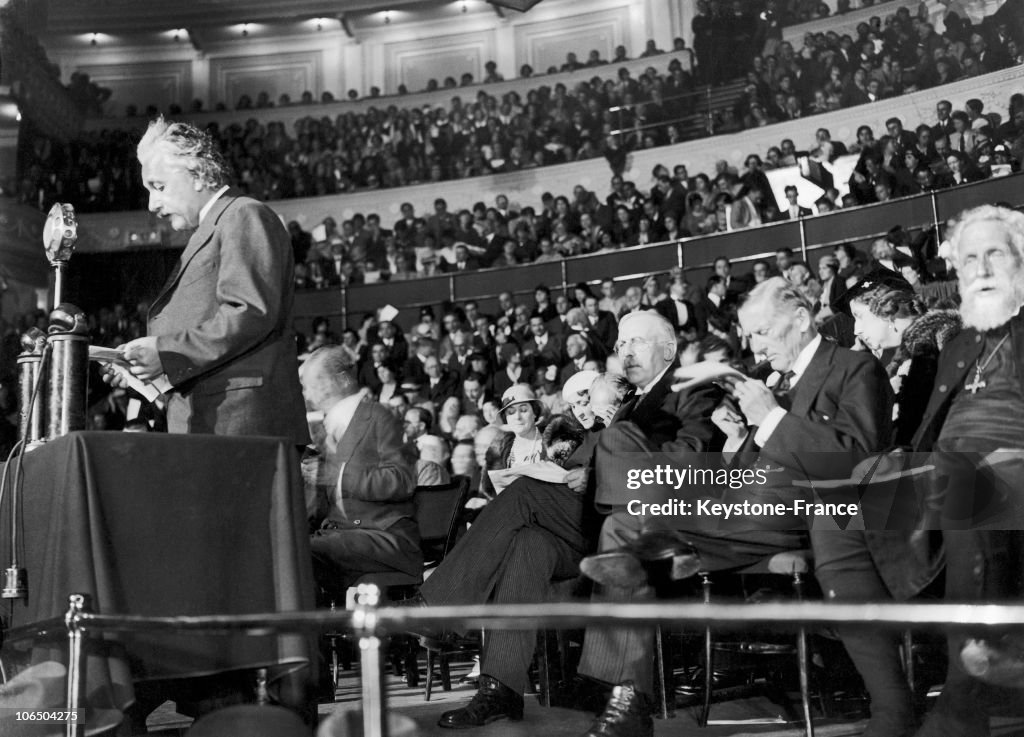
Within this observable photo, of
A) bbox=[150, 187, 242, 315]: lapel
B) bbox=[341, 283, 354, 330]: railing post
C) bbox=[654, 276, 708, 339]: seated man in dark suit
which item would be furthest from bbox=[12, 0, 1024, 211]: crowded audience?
bbox=[150, 187, 242, 315]: lapel

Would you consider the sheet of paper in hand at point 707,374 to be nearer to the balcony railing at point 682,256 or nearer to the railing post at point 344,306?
the balcony railing at point 682,256

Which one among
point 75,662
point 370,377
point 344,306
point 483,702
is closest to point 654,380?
point 483,702

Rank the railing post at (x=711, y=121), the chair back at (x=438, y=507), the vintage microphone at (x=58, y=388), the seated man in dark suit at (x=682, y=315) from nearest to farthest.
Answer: the vintage microphone at (x=58, y=388)
the chair back at (x=438, y=507)
the seated man in dark suit at (x=682, y=315)
the railing post at (x=711, y=121)

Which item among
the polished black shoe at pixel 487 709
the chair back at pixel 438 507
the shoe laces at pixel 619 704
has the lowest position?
the polished black shoe at pixel 487 709

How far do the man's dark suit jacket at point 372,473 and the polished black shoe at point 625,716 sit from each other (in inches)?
46.2

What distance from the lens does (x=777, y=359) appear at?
301cm

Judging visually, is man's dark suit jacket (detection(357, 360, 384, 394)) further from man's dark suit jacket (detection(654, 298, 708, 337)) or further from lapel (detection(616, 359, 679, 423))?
lapel (detection(616, 359, 679, 423))

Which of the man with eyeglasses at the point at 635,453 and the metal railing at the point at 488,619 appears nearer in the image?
the metal railing at the point at 488,619

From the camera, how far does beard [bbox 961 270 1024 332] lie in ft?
8.57

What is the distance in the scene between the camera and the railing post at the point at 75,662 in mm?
1693

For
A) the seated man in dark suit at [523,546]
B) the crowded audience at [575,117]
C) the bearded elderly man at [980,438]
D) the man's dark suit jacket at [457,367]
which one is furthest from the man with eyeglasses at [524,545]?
the crowded audience at [575,117]

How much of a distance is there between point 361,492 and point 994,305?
195 cm

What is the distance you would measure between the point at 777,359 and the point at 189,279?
1.56m

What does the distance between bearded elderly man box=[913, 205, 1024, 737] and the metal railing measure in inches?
48.1
